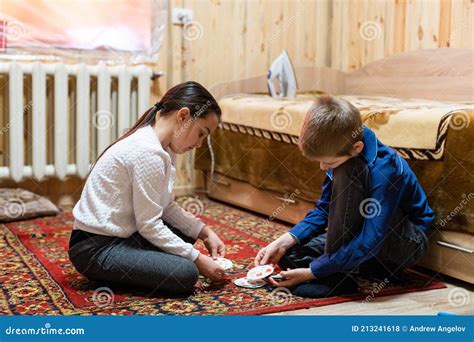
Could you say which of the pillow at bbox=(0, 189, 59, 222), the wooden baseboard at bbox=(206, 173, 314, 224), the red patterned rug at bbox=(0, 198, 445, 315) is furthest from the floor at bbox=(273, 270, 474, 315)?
the pillow at bbox=(0, 189, 59, 222)

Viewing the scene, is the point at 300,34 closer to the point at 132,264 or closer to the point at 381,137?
the point at 381,137

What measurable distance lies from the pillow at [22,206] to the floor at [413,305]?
4.63ft

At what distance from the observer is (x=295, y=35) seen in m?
3.48

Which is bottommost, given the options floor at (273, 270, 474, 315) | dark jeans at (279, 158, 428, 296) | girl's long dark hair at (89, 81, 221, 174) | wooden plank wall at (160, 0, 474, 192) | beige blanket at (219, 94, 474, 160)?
floor at (273, 270, 474, 315)

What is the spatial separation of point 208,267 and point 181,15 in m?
1.81

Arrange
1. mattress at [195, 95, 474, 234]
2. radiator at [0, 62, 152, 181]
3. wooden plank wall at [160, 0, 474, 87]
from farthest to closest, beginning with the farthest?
wooden plank wall at [160, 0, 474, 87] < radiator at [0, 62, 152, 181] < mattress at [195, 95, 474, 234]

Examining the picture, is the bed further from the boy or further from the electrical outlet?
the electrical outlet

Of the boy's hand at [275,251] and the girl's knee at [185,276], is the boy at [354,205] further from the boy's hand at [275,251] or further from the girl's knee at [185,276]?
the girl's knee at [185,276]

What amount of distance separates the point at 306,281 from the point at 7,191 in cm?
156

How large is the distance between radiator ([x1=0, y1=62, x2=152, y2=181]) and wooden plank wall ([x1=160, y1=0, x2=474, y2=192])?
284 millimetres

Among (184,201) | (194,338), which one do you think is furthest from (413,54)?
(194,338)

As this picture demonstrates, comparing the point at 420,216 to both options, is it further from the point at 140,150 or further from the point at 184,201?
the point at 184,201

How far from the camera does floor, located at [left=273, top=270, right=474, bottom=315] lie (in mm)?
1543

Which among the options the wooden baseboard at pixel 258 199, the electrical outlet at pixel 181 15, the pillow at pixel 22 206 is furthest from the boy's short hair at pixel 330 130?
the electrical outlet at pixel 181 15
